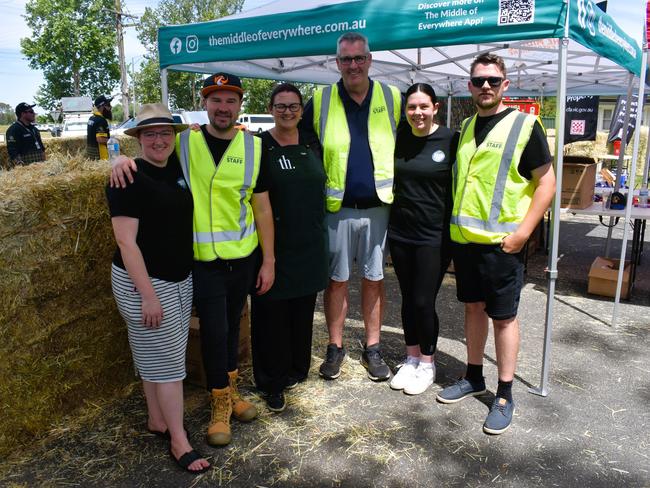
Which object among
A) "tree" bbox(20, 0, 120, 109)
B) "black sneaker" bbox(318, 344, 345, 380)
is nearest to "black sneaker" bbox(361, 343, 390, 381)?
"black sneaker" bbox(318, 344, 345, 380)

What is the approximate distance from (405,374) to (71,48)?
52211mm

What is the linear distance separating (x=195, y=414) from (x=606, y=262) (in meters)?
4.78

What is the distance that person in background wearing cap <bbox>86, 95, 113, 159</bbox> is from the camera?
1009 centimetres

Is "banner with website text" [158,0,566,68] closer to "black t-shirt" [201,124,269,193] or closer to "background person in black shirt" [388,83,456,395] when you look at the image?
"background person in black shirt" [388,83,456,395]

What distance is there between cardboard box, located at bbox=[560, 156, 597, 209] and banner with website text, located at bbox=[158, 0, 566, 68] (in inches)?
105

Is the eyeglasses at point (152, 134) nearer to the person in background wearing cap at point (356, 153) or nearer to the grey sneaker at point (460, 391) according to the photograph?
the person in background wearing cap at point (356, 153)

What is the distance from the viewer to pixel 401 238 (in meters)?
3.34

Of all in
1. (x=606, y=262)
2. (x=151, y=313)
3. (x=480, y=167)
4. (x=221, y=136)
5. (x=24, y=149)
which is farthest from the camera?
(x=24, y=149)

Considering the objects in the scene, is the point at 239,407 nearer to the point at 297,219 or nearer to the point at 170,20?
the point at 297,219

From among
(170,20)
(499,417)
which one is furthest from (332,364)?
(170,20)

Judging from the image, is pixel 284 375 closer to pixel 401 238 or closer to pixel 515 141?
pixel 401 238

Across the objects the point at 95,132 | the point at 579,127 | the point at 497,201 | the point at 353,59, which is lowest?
the point at 497,201

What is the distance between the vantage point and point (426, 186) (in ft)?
10.6

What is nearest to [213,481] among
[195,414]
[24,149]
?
[195,414]
